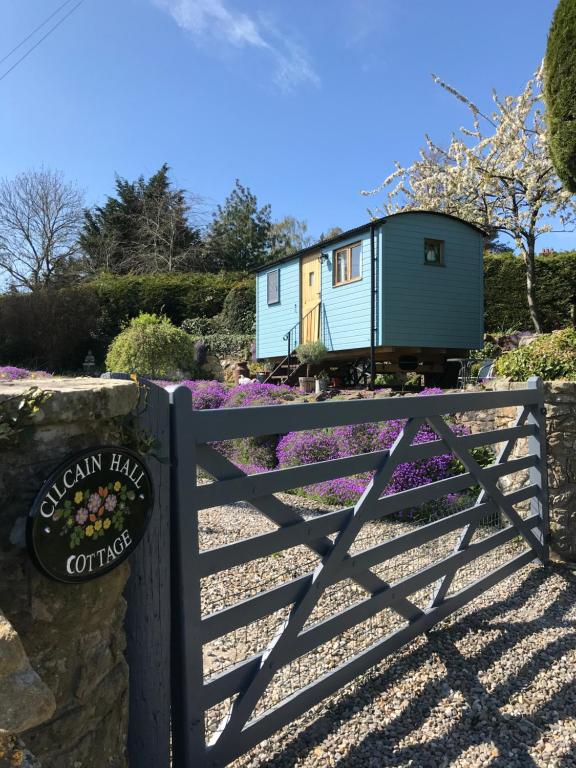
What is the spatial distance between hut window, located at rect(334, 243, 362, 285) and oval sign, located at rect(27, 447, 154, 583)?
436 inches

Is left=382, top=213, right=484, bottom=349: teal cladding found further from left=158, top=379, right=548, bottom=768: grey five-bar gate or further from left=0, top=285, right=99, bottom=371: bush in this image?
left=0, top=285, right=99, bottom=371: bush

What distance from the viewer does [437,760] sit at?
1.93 meters

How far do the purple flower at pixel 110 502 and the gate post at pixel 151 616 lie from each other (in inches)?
6.8

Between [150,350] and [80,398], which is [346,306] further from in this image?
[80,398]

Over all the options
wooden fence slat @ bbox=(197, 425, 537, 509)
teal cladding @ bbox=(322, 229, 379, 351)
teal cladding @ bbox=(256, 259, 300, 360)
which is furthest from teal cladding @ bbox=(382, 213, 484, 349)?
wooden fence slat @ bbox=(197, 425, 537, 509)

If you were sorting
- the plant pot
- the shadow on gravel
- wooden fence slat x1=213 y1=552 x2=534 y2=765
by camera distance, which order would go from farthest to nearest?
1. the plant pot
2. the shadow on gravel
3. wooden fence slat x1=213 y1=552 x2=534 y2=765

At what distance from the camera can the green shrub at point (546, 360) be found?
496 centimetres

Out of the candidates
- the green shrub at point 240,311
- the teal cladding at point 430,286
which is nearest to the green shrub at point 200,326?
the green shrub at point 240,311

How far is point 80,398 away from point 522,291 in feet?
52.5

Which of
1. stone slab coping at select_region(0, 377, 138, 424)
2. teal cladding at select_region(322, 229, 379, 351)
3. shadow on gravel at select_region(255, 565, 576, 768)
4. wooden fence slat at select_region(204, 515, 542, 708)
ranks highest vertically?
teal cladding at select_region(322, 229, 379, 351)

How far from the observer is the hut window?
39.8 feet

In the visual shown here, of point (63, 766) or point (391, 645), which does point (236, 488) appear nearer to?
point (63, 766)

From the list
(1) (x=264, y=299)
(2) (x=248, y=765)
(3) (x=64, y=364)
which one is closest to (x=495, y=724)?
(2) (x=248, y=765)

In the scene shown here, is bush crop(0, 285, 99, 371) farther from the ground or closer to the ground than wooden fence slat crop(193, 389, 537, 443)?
farther from the ground
